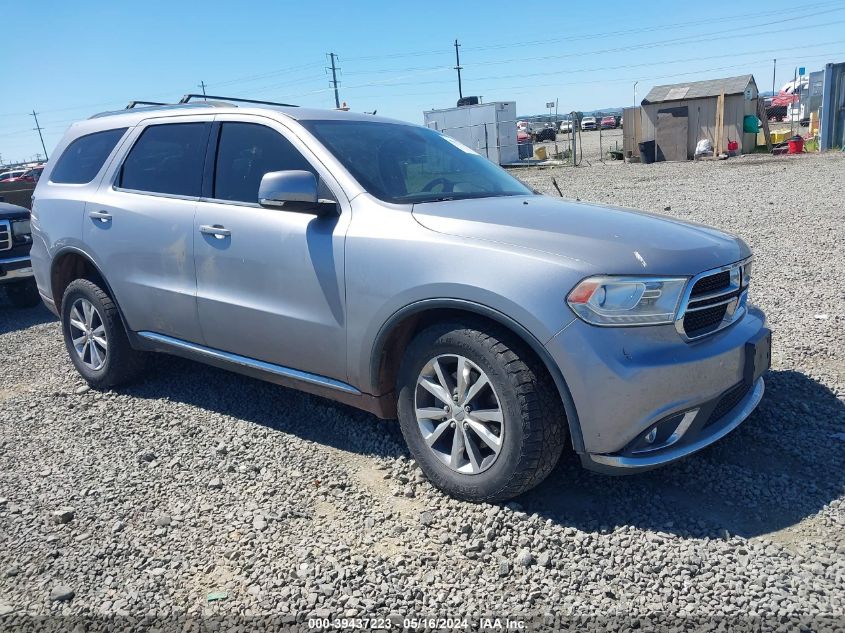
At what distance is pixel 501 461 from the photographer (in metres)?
3.01

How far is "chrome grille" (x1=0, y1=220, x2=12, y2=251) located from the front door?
519cm

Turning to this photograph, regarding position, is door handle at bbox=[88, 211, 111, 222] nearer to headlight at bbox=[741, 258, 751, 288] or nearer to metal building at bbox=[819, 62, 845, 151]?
headlight at bbox=[741, 258, 751, 288]

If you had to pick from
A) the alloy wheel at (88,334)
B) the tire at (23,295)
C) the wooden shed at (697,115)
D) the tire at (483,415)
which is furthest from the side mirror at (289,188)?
the wooden shed at (697,115)

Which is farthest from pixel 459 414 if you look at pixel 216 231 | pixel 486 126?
pixel 486 126

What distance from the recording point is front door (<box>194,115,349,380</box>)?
3477 mm

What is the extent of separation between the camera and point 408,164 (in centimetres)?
400

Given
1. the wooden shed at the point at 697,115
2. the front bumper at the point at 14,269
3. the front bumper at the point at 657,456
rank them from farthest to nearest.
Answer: the wooden shed at the point at 697,115, the front bumper at the point at 14,269, the front bumper at the point at 657,456

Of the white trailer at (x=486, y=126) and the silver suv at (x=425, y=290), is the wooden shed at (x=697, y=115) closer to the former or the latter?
the white trailer at (x=486, y=126)

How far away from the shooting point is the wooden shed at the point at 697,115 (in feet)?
83.3

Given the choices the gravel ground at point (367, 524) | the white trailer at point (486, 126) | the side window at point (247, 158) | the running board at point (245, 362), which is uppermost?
the white trailer at point (486, 126)

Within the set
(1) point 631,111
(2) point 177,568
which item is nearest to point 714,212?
(2) point 177,568

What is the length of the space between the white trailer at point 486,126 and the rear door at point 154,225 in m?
25.4

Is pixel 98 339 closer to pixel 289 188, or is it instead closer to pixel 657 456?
pixel 289 188

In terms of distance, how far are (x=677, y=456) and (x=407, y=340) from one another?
1344mm
